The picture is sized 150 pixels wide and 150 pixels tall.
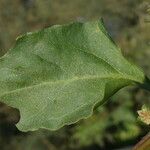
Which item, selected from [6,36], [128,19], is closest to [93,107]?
[6,36]

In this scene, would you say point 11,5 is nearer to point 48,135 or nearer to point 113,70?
point 48,135

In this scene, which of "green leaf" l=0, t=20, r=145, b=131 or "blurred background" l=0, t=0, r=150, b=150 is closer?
"green leaf" l=0, t=20, r=145, b=131

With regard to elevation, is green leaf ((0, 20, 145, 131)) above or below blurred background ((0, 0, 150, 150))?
above

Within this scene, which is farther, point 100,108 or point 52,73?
point 100,108

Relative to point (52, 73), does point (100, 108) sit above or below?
below
